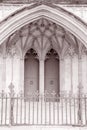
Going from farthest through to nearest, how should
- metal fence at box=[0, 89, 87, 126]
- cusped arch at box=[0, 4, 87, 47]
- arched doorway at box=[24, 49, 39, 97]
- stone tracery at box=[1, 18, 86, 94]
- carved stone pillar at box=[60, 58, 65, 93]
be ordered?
arched doorway at box=[24, 49, 39, 97]
carved stone pillar at box=[60, 58, 65, 93]
stone tracery at box=[1, 18, 86, 94]
cusped arch at box=[0, 4, 87, 47]
metal fence at box=[0, 89, 87, 126]

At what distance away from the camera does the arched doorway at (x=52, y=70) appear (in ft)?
49.0

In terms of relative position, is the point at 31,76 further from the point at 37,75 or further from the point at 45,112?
the point at 45,112

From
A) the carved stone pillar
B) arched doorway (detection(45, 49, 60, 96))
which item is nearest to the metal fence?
the carved stone pillar

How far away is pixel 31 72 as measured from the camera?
15.0 metres

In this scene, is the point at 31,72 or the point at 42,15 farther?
the point at 31,72

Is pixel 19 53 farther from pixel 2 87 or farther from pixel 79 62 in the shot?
pixel 79 62

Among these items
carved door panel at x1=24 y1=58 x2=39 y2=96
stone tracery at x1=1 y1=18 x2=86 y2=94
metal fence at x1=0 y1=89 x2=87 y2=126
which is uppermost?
stone tracery at x1=1 y1=18 x2=86 y2=94

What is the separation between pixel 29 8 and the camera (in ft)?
40.4

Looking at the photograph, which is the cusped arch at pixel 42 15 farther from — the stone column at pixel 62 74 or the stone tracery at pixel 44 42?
the stone column at pixel 62 74

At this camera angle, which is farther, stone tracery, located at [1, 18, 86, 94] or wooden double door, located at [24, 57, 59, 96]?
wooden double door, located at [24, 57, 59, 96]

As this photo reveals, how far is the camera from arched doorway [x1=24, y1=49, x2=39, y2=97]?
586 inches

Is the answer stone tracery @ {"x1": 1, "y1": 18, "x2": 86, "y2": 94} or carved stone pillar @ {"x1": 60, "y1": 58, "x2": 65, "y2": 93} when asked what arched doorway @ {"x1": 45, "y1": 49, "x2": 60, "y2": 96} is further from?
carved stone pillar @ {"x1": 60, "y1": 58, "x2": 65, "y2": 93}

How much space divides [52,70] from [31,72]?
944 mm

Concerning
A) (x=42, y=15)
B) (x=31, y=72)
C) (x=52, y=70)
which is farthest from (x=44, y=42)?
(x=42, y=15)
